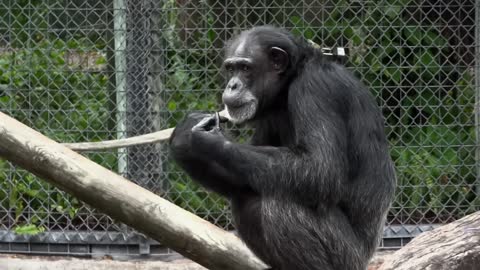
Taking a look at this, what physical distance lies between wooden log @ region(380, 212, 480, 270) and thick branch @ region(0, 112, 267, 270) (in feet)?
3.85

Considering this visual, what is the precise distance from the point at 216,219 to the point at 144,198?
269cm

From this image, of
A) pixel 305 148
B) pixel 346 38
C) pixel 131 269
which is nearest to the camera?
pixel 305 148

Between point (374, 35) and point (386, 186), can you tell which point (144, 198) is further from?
point (374, 35)

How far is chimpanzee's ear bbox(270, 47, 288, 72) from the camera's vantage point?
5.42 m

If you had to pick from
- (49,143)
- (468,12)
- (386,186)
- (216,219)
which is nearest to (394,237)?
(216,219)

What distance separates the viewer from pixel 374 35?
8.01 meters

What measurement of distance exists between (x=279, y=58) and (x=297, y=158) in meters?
0.65

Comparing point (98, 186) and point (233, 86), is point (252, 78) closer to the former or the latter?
point (233, 86)

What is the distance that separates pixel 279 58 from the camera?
5.43 meters

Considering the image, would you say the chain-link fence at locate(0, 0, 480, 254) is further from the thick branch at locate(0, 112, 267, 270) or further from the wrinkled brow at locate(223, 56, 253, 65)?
the thick branch at locate(0, 112, 267, 270)

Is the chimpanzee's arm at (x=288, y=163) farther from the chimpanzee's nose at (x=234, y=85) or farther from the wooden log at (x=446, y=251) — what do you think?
the wooden log at (x=446, y=251)

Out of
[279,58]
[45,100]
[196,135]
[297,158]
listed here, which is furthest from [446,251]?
[45,100]

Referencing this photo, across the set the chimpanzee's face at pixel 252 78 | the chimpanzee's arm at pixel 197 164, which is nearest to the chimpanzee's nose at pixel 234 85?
the chimpanzee's face at pixel 252 78

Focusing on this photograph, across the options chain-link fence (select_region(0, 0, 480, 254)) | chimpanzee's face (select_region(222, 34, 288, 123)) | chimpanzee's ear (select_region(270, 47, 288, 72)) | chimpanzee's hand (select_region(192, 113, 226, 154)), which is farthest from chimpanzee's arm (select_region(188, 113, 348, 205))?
chain-link fence (select_region(0, 0, 480, 254))
